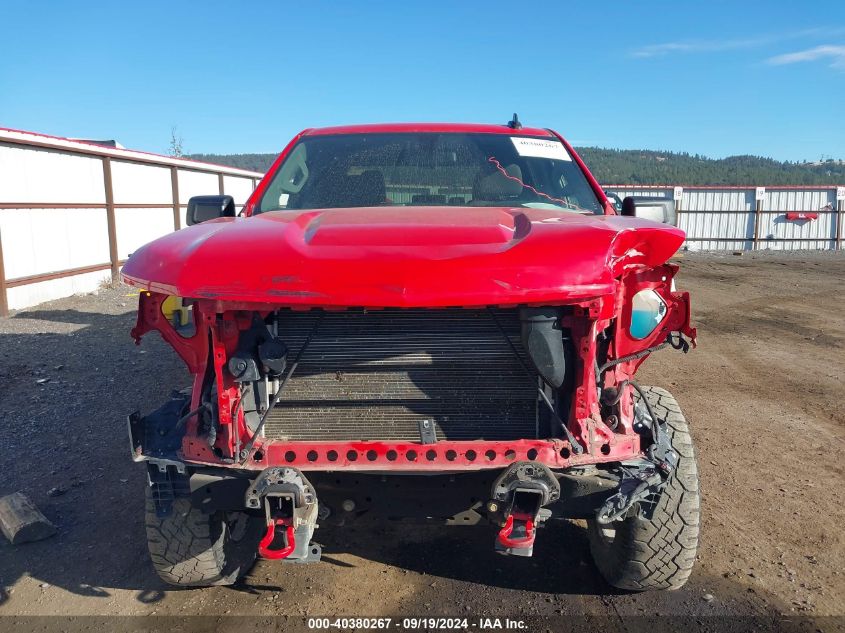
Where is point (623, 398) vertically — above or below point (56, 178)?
below

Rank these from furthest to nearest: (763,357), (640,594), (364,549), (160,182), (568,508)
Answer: (160,182) → (763,357) → (364,549) → (640,594) → (568,508)

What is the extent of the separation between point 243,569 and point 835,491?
3439 mm

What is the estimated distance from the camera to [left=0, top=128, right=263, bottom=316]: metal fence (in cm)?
1030

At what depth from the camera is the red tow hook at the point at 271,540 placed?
2.36 meters

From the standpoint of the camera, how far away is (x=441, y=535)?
364 centimetres

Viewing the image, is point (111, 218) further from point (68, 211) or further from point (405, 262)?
point (405, 262)

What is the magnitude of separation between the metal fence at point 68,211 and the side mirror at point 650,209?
31.1ft

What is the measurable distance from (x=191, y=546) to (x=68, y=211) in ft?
35.1

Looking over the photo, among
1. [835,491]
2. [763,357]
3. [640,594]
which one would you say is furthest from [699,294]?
[640,594]

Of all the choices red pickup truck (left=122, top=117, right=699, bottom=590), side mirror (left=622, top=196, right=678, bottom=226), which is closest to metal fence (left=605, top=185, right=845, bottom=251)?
side mirror (left=622, top=196, right=678, bottom=226)

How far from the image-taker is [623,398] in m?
2.60

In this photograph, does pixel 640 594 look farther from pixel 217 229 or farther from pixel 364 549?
pixel 217 229

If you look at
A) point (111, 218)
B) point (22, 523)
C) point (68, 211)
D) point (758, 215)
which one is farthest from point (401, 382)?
point (758, 215)

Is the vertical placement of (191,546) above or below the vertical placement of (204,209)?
below
